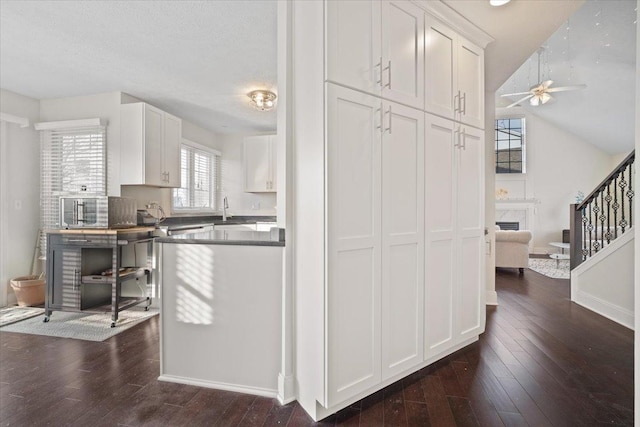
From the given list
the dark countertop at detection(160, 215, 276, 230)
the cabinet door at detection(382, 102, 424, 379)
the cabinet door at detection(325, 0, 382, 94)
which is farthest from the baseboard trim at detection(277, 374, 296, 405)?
the dark countertop at detection(160, 215, 276, 230)

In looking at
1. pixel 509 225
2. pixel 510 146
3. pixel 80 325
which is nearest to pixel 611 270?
pixel 509 225

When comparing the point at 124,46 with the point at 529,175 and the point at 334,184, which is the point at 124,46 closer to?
the point at 334,184

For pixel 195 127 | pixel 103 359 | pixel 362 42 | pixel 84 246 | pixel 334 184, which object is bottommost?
pixel 103 359

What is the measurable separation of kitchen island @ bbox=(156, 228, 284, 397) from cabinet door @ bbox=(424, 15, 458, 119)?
4.49ft

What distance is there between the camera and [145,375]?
2.10 meters

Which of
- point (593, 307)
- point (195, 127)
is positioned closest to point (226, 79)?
point (195, 127)

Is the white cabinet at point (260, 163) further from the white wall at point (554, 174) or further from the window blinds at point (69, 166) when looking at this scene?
the white wall at point (554, 174)

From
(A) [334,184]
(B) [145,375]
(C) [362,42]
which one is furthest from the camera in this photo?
(B) [145,375]

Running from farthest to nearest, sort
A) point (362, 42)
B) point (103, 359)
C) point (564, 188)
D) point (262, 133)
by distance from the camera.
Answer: point (564, 188) → point (262, 133) → point (103, 359) → point (362, 42)

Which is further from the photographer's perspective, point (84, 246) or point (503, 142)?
point (503, 142)

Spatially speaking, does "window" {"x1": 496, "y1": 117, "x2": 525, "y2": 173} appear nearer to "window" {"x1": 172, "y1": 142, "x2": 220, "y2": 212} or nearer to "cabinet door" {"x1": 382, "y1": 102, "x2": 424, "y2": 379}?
"window" {"x1": 172, "y1": 142, "x2": 220, "y2": 212}

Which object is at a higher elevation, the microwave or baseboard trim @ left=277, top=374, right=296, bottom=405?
the microwave

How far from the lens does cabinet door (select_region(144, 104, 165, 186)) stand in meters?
3.73

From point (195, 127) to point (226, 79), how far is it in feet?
6.61
